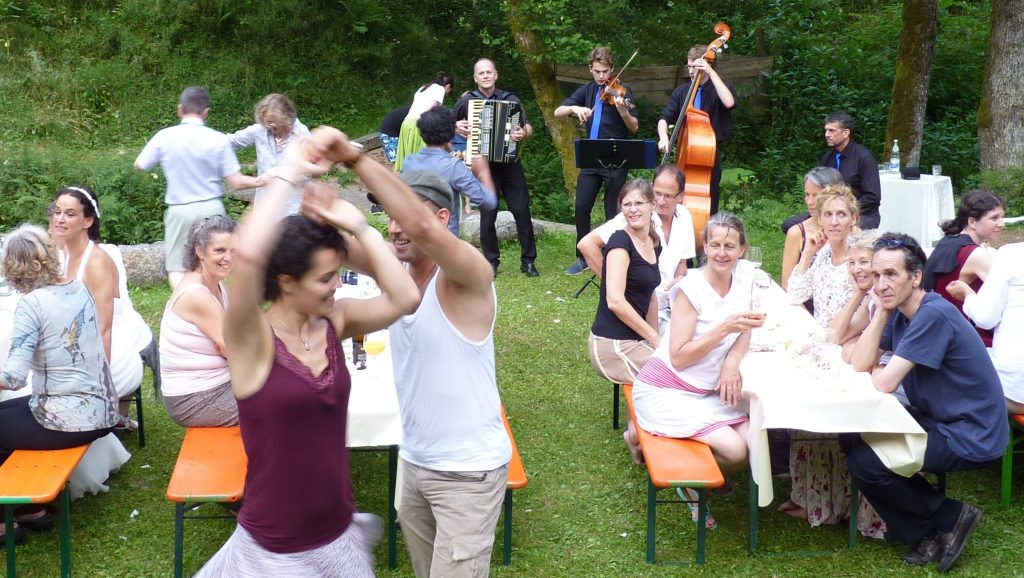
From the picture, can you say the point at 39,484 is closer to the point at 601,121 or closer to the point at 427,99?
the point at 601,121

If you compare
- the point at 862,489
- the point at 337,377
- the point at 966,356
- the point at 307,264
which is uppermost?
the point at 307,264

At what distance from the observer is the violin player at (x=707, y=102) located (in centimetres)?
832

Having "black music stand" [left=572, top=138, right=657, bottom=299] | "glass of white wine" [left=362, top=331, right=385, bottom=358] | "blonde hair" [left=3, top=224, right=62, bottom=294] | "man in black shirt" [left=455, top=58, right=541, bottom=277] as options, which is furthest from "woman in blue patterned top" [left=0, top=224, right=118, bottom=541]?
"man in black shirt" [left=455, top=58, right=541, bottom=277]

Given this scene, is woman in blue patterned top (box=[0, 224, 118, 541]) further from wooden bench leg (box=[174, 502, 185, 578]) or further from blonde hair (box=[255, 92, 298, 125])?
blonde hair (box=[255, 92, 298, 125])

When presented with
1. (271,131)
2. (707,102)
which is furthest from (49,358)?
(707,102)

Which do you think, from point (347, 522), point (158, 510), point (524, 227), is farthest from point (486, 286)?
point (524, 227)

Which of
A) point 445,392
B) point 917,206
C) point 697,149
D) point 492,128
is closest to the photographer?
point 445,392

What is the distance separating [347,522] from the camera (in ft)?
8.27

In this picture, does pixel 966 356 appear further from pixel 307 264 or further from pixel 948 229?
pixel 307 264

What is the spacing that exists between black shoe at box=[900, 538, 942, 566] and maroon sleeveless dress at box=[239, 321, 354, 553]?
107 inches

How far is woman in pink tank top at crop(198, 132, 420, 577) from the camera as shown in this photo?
228 cm

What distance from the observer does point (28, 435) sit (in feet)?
14.2

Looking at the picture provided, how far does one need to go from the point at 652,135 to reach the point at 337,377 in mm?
11566

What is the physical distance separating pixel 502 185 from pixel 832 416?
5157 mm
